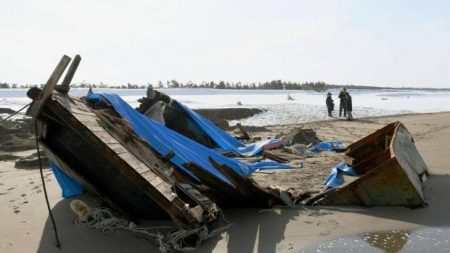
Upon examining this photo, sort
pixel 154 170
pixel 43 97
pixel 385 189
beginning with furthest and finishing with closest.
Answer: pixel 385 189 → pixel 154 170 → pixel 43 97

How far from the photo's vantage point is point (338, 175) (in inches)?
319

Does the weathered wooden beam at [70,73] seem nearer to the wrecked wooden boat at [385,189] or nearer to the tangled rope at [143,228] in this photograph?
the tangled rope at [143,228]

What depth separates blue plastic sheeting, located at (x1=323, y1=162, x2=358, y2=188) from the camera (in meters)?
7.80

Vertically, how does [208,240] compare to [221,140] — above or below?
below

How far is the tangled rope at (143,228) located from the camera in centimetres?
497

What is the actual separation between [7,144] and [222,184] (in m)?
10.3

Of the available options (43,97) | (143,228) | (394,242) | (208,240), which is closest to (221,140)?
(143,228)

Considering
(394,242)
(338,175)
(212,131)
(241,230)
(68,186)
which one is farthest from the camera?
(212,131)

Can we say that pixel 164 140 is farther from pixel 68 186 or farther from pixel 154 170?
pixel 154 170

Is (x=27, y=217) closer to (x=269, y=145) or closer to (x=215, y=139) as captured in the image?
(x=215, y=139)

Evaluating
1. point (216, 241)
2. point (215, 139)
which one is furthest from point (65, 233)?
point (215, 139)

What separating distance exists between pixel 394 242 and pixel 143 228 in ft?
9.77

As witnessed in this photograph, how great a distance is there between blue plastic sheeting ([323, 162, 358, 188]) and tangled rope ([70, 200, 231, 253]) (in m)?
2.66

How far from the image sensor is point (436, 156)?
10766 mm
